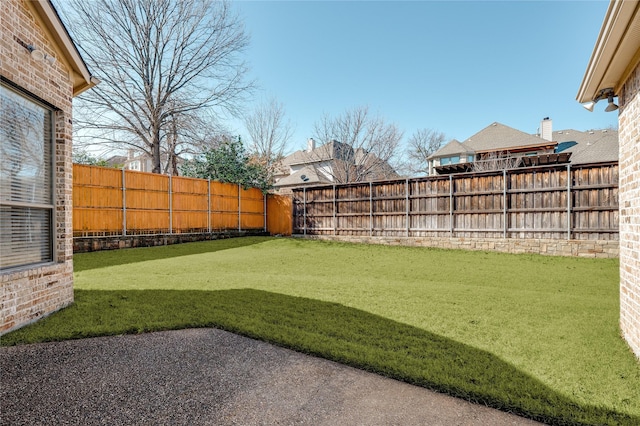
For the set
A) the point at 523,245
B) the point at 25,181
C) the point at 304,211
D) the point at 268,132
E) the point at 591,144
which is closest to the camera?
the point at 25,181

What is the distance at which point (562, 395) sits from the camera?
2072 millimetres

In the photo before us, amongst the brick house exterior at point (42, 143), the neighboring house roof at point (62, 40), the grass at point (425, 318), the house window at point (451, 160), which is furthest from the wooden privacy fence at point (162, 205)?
the house window at point (451, 160)

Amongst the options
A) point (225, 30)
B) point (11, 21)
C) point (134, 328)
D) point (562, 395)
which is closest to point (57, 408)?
point (134, 328)

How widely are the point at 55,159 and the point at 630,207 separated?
6.38 meters

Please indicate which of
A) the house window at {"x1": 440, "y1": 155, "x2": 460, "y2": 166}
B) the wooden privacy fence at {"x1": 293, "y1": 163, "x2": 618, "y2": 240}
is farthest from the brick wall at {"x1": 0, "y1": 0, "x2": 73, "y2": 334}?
the house window at {"x1": 440, "y1": 155, "x2": 460, "y2": 166}

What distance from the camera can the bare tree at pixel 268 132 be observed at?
968 inches

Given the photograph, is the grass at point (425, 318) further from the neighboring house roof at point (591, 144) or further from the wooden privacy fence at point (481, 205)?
the neighboring house roof at point (591, 144)

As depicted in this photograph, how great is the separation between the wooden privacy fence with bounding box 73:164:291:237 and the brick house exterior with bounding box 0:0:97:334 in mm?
6442

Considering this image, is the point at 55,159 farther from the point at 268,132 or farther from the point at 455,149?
the point at 455,149

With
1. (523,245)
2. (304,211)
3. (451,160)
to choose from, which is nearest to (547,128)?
(451,160)

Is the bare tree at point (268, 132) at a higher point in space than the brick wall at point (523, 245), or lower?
higher

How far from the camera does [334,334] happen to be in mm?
3184

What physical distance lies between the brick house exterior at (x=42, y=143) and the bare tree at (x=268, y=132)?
2056cm

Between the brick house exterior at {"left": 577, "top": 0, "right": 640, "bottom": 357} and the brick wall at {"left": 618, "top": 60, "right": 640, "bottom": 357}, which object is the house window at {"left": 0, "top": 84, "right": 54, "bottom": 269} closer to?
the brick house exterior at {"left": 577, "top": 0, "right": 640, "bottom": 357}
